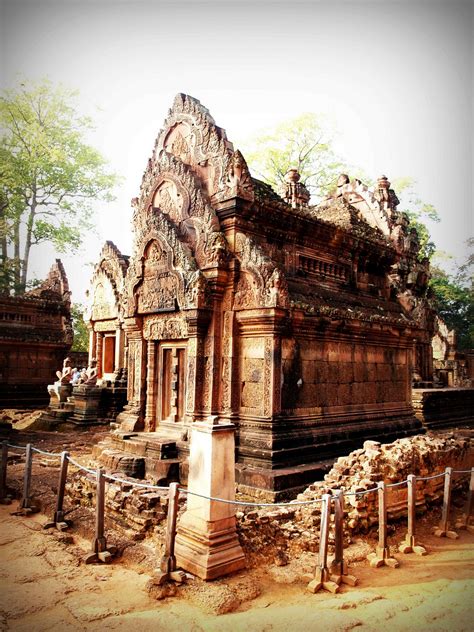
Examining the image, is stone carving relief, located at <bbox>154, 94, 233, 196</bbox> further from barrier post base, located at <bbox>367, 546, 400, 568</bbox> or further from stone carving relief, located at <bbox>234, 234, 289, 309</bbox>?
barrier post base, located at <bbox>367, 546, 400, 568</bbox>

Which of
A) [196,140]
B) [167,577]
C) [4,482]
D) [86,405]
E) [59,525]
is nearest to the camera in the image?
[167,577]

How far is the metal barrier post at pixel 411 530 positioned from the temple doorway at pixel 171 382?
4309 mm

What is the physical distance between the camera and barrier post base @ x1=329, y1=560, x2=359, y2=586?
4742 mm

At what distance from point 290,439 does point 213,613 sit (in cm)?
374

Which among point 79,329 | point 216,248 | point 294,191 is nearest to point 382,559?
point 216,248

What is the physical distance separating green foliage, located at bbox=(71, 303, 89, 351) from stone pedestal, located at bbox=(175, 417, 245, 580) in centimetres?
2315

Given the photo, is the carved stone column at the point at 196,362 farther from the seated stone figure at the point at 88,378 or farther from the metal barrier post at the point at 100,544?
the seated stone figure at the point at 88,378

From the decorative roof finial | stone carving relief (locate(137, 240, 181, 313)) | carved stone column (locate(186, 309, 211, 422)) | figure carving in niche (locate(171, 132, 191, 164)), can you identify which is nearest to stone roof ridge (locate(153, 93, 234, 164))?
figure carving in niche (locate(171, 132, 191, 164))

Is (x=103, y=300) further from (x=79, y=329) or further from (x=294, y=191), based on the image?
(x=79, y=329)

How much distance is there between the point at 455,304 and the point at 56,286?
24.9 meters

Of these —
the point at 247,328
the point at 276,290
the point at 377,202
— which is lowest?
the point at 247,328

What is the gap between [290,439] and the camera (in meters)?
7.60

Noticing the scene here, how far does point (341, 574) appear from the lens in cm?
485

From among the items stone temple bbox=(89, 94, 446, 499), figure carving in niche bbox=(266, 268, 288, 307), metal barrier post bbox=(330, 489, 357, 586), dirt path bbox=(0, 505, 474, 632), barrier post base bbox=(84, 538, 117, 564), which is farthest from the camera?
stone temple bbox=(89, 94, 446, 499)
